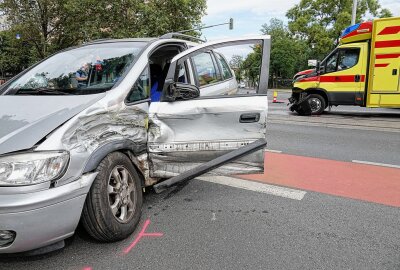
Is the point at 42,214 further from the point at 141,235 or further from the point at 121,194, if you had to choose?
the point at 141,235

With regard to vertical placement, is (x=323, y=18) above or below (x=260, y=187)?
above

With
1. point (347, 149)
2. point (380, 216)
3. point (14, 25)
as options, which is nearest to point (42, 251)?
point (380, 216)

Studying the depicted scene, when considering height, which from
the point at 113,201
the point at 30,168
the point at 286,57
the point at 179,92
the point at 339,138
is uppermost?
the point at 286,57

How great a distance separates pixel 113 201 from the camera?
2.90 meters

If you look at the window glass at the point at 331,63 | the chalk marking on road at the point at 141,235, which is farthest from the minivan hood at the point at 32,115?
the window glass at the point at 331,63

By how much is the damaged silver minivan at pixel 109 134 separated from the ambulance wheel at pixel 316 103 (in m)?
8.75

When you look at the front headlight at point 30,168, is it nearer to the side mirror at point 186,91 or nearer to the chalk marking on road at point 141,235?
the chalk marking on road at point 141,235

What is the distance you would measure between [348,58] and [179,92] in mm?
10073

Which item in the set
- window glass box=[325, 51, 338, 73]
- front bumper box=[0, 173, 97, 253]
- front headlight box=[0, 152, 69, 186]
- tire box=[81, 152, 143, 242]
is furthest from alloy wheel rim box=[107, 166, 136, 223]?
window glass box=[325, 51, 338, 73]

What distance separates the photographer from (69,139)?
246cm

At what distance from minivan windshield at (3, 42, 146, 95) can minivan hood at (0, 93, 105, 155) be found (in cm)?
22

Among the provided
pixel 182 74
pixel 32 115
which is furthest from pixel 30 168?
pixel 182 74

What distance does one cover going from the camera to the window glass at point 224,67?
15.2 ft

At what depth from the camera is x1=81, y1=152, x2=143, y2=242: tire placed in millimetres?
2637
